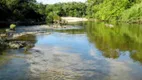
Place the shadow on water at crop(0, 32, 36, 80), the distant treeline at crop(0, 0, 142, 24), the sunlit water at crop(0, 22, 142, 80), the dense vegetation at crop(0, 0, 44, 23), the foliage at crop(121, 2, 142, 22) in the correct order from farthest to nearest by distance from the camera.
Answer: the foliage at crop(121, 2, 142, 22), the distant treeline at crop(0, 0, 142, 24), the dense vegetation at crop(0, 0, 44, 23), the sunlit water at crop(0, 22, 142, 80), the shadow on water at crop(0, 32, 36, 80)

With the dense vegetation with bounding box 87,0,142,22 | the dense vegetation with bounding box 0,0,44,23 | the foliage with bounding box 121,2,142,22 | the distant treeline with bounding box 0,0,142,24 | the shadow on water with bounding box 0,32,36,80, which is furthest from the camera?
the dense vegetation with bounding box 87,0,142,22

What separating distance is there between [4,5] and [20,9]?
263 inches

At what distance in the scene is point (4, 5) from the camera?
237ft

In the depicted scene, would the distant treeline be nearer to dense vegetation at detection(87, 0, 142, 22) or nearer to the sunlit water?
dense vegetation at detection(87, 0, 142, 22)

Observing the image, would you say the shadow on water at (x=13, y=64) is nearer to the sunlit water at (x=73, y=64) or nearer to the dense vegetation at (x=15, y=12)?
the sunlit water at (x=73, y=64)

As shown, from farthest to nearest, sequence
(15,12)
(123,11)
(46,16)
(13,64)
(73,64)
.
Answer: (46,16), (123,11), (15,12), (73,64), (13,64)

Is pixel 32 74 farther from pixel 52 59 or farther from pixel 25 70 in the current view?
pixel 52 59

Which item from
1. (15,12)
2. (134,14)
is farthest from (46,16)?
(134,14)

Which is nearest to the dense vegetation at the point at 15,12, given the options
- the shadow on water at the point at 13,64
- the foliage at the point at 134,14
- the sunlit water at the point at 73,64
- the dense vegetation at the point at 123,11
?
the dense vegetation at the point at 123,11

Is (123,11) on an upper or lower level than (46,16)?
upper

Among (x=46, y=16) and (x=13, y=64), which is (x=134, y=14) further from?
(x=13, y=64)

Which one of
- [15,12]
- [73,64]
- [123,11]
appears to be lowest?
[73,64]

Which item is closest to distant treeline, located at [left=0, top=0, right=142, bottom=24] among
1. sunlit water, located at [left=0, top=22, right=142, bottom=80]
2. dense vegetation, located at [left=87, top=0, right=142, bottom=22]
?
dense vegetation, located at [left=87, top=0, right=142, bottom=22]

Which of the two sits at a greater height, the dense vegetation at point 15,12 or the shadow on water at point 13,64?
the dense vegetation at point 15,12
